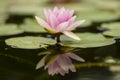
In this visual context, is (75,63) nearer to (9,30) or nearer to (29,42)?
(29,42)

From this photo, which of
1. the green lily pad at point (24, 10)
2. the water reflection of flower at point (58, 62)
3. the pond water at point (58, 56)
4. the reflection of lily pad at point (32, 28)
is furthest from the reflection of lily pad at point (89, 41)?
the green lily pad at point (24, 10)

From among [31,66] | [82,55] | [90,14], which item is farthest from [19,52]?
[90,14]

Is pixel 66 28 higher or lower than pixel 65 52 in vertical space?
higher

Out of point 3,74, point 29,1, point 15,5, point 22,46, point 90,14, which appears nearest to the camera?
point 3,74

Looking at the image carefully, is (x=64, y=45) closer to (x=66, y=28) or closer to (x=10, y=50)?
(x=66, y=28)

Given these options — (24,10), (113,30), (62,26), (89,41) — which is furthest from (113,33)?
(24,10)

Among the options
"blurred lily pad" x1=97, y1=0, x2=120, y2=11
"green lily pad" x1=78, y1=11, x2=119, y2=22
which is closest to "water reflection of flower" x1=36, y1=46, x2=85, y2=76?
"green lily pad" x1=78, y1=11, x2=119, y2=22
